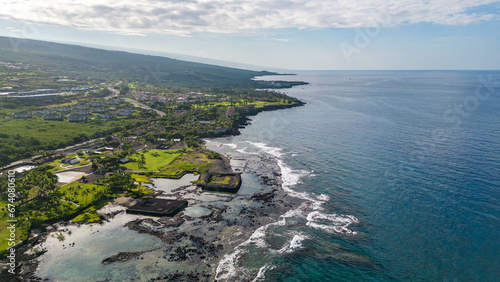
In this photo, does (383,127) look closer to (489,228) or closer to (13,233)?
(489,228)

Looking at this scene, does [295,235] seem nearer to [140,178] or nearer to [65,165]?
[140,178]

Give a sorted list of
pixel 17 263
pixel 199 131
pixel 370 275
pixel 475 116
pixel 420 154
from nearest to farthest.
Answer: pixel 370 275 → pixel 17 263 → pixel 420 154 → pixel 199 131 → pixel 475 116

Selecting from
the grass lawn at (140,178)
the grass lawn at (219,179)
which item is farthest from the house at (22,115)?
the grass lawn at (219,179)

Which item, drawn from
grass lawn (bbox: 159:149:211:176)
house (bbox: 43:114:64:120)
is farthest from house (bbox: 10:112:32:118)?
grass lawn (bbox: 159:149:211:176)

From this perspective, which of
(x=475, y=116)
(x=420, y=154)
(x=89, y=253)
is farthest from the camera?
(x=475, y=116)

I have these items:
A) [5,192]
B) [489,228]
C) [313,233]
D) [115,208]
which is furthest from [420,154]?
[5,192]

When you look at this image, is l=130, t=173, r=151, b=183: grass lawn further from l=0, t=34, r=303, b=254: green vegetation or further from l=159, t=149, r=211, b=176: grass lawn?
l=159, t=149, r=211, b=176: grass lawn
